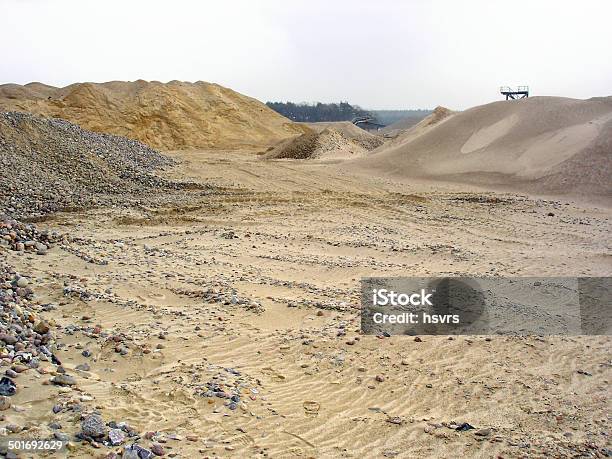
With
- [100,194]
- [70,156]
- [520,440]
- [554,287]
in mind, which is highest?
[70,156]

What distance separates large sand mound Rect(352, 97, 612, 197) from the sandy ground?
6.08m

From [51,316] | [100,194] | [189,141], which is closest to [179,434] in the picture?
[51,316]

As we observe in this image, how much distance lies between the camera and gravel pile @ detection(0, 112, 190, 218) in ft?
40.9

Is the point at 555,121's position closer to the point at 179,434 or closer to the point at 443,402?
the point at 443,402

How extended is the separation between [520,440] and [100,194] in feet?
39.5

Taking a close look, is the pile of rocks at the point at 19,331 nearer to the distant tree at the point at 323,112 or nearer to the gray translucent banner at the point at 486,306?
the gray translucent banner at the point at 486,306

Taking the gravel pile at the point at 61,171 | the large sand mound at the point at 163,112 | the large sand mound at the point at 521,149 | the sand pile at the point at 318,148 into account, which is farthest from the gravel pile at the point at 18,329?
the large sand mound at the point at 163,112

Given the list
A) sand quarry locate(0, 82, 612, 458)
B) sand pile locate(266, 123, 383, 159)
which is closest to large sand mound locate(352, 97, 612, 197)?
sand quarry locate(0, 82, 612, 458)

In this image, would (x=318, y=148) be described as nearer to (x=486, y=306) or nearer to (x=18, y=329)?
(x=486, y=306)

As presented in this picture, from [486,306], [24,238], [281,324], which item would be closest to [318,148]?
[24,238]

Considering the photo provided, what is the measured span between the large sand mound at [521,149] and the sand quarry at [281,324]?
26 centimetres

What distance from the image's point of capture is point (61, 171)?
567 inches

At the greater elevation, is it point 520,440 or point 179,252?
point 179,252

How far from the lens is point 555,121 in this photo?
2045cm
